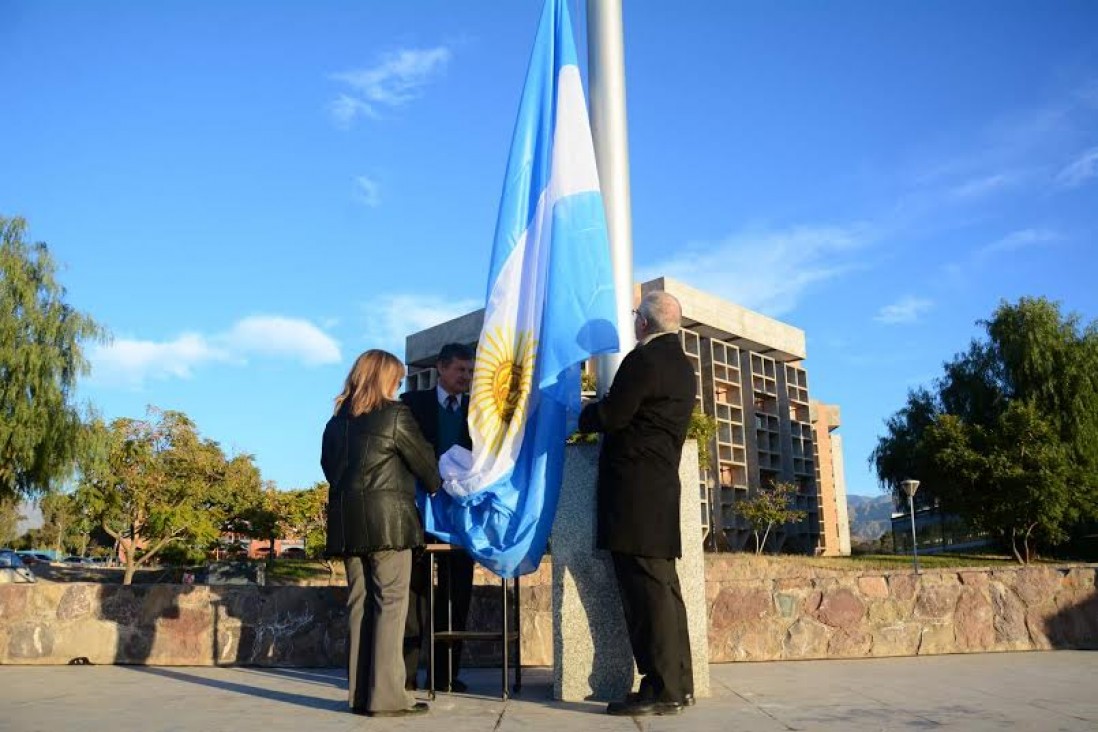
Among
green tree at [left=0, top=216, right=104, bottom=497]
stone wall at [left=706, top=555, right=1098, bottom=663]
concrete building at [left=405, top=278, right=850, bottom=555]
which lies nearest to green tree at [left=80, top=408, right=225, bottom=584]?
green tree at [left=0, top=216, right=104, bottom=497]

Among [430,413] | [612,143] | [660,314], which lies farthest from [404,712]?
[612,143]

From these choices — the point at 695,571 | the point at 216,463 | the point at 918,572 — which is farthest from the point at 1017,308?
the point at 695,571

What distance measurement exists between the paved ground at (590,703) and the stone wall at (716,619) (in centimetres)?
52

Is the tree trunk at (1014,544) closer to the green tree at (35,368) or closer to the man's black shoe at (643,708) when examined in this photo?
the green tree at (35,368)

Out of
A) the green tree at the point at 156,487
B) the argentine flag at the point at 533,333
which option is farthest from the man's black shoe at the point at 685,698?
the green tree at the point at 156,487

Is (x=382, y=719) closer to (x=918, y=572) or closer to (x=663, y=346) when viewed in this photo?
(x=663, y=346)

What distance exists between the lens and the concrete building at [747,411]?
209 ft

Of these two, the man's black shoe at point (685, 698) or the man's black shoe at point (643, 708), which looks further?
the man's black shoe at point (685, 698)

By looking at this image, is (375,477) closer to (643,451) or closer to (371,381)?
(371,381)

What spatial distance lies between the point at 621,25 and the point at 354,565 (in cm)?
387

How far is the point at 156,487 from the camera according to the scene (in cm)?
3312

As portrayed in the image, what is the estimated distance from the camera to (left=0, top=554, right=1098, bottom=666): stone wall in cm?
669

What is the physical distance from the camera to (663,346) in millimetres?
4500

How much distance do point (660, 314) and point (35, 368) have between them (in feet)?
91.6
